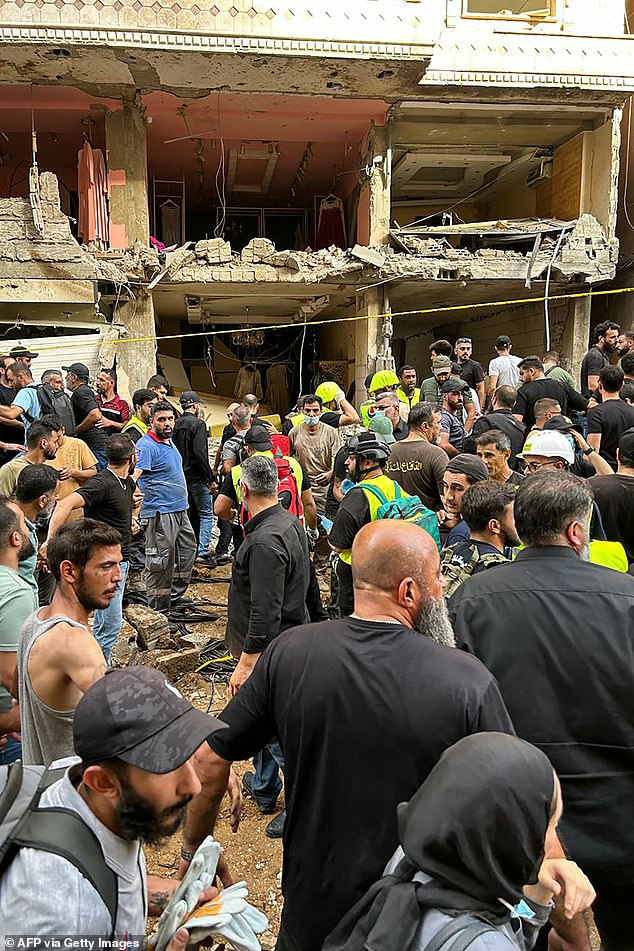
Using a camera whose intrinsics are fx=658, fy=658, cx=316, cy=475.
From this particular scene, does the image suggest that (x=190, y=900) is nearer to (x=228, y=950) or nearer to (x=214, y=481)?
(x=228, y=950)

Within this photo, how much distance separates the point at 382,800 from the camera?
5.85ft

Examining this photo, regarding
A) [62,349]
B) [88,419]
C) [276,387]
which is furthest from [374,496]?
[276,387]

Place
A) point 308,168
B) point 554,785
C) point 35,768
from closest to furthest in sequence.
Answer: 1. point 554,785
2. point 35,768
3. point 308,168

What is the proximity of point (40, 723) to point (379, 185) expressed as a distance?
44.8ft

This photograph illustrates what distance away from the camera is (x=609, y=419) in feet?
19.2

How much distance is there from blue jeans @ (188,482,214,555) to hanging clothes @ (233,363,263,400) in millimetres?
10360

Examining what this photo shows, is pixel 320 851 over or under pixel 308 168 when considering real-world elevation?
under

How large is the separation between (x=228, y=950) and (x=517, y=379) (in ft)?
28.3

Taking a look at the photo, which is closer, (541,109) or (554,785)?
(554,785)

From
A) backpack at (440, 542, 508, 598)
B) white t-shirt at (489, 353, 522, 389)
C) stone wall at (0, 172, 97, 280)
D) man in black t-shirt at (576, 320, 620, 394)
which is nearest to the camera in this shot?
backpack at (440, 542, 508, 598)

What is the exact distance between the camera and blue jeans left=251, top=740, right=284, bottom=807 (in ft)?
12.9

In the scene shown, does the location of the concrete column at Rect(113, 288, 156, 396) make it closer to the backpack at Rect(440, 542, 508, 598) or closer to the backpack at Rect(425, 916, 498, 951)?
the backpack at Rect(440, 542, 508, 598)

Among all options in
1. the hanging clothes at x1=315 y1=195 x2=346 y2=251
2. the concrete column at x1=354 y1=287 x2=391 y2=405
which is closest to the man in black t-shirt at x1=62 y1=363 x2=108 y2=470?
the concrete column at x1=354 y1=287 x2=391 y2=405

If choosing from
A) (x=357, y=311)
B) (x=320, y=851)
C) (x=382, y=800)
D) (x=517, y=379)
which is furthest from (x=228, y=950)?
(x=357, y=311)
